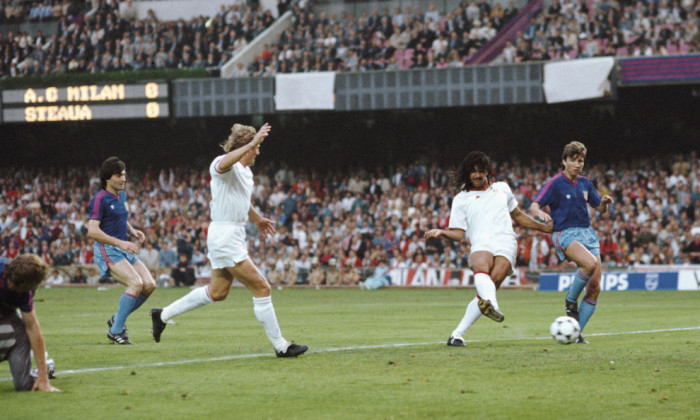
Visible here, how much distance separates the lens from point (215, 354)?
→ 1037 cm

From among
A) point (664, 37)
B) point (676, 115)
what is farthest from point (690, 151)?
point (664, 37)

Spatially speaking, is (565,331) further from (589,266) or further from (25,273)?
(25,273)

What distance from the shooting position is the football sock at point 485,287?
10.2 meters

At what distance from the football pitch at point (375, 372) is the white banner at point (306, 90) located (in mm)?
18344

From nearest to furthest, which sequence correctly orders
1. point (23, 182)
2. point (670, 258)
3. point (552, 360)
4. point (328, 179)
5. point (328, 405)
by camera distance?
point (328, 405) < point (552, 360) < point (670, 258) < point (328, 179) < point (23, 182)

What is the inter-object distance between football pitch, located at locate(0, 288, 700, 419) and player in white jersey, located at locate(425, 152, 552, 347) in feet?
2.42

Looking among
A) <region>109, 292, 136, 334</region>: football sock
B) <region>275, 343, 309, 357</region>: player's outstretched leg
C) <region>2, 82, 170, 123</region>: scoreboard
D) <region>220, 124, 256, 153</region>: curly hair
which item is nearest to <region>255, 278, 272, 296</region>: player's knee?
<region>275, 343, 309, 357</region>: player's outstretched leg

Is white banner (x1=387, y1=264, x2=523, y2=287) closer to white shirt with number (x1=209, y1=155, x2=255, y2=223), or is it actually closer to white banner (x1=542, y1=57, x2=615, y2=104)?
white banner (x1=542, y1=57, x2=615, y2=104)

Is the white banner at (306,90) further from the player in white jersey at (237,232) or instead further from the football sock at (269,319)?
the football sock at (269,319)

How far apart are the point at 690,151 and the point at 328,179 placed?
12.0 m

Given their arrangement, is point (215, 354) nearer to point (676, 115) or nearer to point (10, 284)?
point (10, 284)

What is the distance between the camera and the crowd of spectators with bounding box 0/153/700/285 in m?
28.2

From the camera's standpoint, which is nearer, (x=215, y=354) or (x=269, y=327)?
(x=269, y=327)

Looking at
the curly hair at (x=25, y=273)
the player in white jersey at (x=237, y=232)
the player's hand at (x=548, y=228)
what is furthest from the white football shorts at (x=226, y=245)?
the player's hand at (x=548, y=228)
